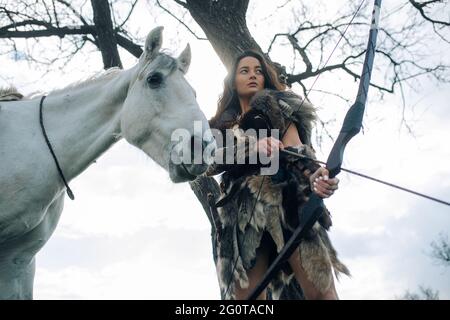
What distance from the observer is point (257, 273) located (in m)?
3.13

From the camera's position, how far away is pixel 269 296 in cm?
397

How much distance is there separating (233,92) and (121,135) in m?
0.82

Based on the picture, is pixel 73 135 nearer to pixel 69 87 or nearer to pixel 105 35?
pixel 69 87

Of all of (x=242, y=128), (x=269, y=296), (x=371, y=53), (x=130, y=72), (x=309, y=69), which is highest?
(x=309, y=69)

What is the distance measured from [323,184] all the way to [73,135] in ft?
5.17

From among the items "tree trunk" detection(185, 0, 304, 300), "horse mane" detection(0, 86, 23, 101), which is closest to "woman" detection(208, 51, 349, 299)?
"horse mane" detection(0, 86, 23, 101)

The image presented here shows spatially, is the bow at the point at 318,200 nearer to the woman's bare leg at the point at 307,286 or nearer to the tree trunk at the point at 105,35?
the woman's bare leg at the point at 307,286

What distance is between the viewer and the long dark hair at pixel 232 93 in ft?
11.6

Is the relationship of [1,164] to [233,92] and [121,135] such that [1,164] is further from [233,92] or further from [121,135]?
[233,92]

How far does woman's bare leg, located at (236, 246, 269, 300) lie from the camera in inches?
122

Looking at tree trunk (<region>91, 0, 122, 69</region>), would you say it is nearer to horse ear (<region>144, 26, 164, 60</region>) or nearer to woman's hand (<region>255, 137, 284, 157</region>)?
horse ear (<region>144, 26, 164, 60</region>)

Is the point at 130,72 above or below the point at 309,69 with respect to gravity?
below
